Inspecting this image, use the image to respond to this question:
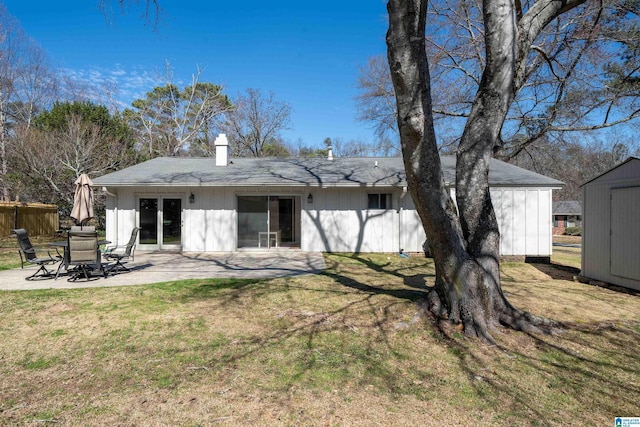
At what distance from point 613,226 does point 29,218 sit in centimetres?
2535

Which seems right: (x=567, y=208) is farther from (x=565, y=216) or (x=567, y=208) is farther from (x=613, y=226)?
(x=613, y=226)

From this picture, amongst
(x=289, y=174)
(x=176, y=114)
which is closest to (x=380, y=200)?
(x=289, y=174)

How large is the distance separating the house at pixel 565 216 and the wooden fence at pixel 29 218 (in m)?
47.8

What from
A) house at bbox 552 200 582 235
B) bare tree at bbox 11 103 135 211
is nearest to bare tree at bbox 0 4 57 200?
bare tree at bbox 11 103 135 211

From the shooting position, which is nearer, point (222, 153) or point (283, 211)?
point (283, 211)

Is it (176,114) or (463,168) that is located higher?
(176,114)

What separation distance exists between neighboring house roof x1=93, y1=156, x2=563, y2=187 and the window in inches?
25.0

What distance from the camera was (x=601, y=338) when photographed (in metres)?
4.15

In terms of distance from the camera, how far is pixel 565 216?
1561 inches

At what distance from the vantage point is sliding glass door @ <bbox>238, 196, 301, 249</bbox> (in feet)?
38.3

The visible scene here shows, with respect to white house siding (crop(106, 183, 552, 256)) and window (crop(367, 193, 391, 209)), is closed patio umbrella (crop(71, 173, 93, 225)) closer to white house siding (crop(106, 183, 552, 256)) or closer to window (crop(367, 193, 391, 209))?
white house siding (crop(106, 183, 552, 256))

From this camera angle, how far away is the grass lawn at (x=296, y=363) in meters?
2.60

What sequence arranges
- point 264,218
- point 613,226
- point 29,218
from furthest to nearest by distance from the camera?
1. point 29,218
2. point 264,218
3. point 613,226

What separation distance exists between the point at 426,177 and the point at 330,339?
95.8 inches
